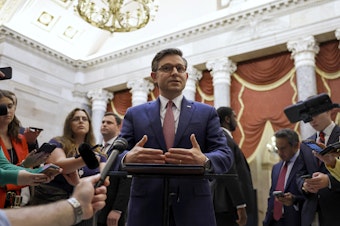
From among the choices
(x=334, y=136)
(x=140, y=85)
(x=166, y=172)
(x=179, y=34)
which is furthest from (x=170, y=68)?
(x=140, y=85)

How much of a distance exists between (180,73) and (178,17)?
10.4 m

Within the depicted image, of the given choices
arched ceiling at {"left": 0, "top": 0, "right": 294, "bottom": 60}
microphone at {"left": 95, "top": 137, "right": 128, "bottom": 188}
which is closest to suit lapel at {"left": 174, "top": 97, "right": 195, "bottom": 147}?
microphone at {"left": 95, "top": 137, "right": 128, "bottom": 188}

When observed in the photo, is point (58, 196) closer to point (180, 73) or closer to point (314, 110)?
point (180, 73)

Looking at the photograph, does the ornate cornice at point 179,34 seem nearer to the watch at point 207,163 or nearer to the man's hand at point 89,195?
the watch at point 207,163

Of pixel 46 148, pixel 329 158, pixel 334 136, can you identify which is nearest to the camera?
pixel 46 148

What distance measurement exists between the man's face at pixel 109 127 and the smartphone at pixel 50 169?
1798 mm

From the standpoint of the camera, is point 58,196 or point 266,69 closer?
point 58,196

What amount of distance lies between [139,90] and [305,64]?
508 centimetres

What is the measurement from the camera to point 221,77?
10680 millimetres

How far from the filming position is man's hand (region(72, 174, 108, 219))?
1.25 meters

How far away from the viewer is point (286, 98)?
10016mm

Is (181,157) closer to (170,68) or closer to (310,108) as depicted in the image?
(170,68)

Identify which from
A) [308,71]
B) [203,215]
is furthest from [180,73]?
[308,71]

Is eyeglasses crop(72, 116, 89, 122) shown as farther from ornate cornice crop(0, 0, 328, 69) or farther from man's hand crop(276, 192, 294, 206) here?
ornate cornice crop(0, 0, 328, 69)
